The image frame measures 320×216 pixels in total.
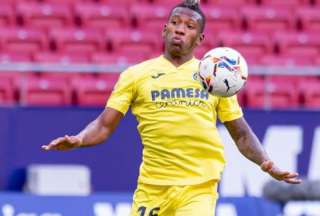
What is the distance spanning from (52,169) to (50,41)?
3114 mm

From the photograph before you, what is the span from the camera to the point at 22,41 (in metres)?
14.2

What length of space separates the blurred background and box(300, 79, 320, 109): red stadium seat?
0.02m

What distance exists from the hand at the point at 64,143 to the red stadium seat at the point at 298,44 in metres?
8.47

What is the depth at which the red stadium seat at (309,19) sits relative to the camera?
15656 mm

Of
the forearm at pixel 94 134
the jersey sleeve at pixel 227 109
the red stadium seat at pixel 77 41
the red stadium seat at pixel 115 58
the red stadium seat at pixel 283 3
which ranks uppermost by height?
the jersey sleeve at pixel 227 109

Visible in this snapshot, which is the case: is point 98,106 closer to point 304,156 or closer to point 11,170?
point 11,170

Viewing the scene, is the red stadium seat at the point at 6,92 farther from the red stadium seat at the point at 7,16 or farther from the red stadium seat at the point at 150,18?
the red stadium seat at the point at 150,18

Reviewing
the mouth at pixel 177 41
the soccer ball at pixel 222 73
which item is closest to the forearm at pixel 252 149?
the soccer ball at pixel 222 73

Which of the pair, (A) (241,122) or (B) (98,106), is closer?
(A) (241,122)

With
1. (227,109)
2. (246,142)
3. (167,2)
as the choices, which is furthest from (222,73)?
(167,2)

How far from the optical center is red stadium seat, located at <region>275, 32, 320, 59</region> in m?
15.1

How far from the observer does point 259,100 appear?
1348cm

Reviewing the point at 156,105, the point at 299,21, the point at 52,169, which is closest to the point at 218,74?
the point at 156,105

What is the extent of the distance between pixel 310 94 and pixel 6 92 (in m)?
3.74
